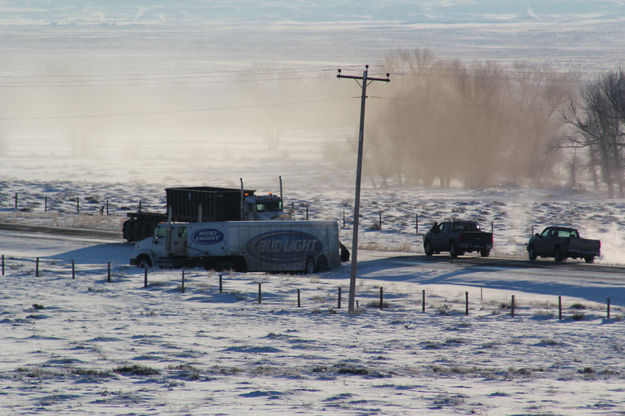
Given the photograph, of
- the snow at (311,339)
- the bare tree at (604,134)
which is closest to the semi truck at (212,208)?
the snow at (311,339)

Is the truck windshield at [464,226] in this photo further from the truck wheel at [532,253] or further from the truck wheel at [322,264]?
the truck wheel at [322,264]

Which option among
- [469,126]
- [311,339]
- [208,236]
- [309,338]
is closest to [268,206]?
[208,236]

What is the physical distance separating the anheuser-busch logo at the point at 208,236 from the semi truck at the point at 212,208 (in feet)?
20.1

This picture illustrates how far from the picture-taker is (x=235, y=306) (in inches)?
1178

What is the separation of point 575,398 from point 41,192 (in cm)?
7301

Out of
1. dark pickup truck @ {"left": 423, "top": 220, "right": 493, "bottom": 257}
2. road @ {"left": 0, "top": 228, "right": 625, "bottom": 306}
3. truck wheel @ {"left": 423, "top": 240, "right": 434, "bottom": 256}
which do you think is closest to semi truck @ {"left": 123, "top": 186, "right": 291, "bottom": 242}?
road @ {"left": 0, "top": 228, "right": 625, "bottom": 306}

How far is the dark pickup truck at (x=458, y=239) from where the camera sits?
4309 centimetres

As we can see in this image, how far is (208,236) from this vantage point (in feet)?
121

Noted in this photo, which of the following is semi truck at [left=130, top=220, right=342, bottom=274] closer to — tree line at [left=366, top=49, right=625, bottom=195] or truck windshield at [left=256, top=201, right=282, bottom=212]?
truck windshield at [left=256, top=201, right=282, bottom=212]

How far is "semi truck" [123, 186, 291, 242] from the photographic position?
1737 inches

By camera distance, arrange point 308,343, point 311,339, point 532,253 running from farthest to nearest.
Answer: point 532,253
point 311,339
point 308,343

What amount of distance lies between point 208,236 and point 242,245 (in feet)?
4.79

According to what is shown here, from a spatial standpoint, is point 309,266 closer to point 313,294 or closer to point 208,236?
point 208,236

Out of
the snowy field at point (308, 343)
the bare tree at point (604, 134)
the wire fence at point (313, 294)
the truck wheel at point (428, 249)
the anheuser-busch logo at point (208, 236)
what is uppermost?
the bare tree at point (604, 134)
